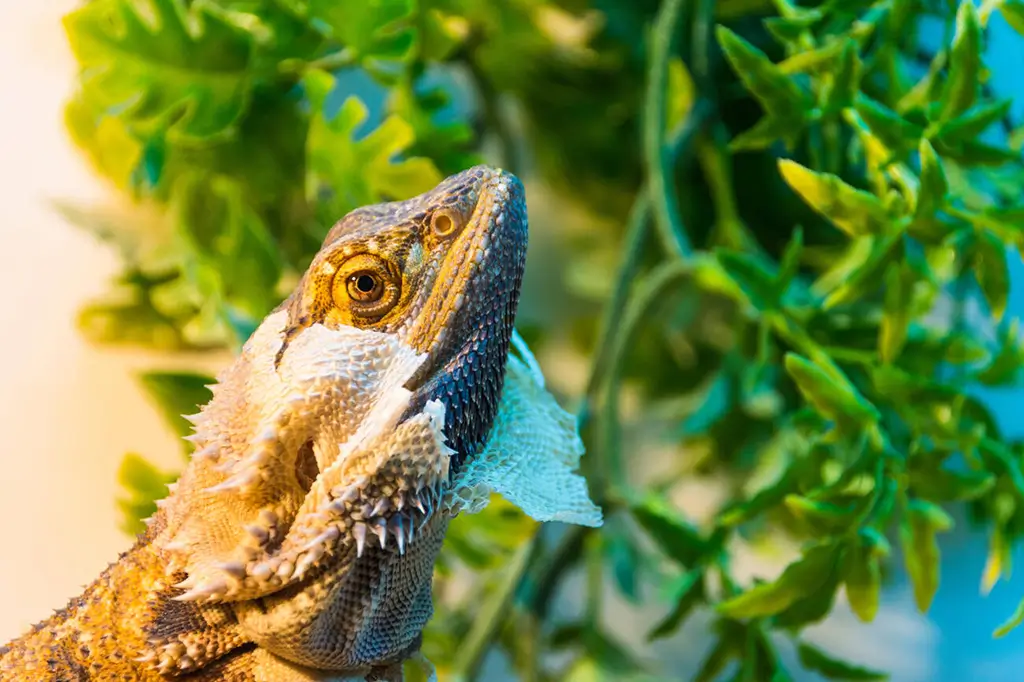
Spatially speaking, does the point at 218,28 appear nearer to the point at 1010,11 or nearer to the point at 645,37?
the point at 645,37

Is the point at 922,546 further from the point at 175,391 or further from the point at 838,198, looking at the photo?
the point at 175,391

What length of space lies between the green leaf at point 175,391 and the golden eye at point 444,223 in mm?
702

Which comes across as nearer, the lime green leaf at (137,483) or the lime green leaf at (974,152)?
the lime green leaf at (974,152)

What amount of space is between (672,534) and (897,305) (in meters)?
0.38

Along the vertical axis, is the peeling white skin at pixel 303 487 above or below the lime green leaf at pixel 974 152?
below

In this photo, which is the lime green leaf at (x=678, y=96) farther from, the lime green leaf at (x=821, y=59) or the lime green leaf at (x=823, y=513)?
the lime green leaf at (x=823, y=513)

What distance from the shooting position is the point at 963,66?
786 mm

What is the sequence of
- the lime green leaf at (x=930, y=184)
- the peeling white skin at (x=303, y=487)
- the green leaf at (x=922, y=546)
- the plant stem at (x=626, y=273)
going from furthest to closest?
the plant stem at (x=626, y=273) < the green leaf at (x=922, y=546) < the lime green leaf at (x=930, y=184) < the peeling white skin at (x=303, y=487)

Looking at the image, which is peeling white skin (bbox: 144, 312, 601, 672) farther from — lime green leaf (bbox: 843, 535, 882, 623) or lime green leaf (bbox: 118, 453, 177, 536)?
lime green leaf (bbox: 118, 453, 177, 536)

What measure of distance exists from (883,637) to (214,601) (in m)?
1.34

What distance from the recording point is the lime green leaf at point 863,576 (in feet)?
2.79

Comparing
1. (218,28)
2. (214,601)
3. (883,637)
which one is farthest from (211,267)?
(883,637)

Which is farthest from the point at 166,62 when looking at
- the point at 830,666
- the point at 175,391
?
the point at 830,666

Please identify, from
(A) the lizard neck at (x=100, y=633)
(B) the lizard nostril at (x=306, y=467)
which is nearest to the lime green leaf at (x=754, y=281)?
(B) the lizard nostril at (x=306, y=467)
